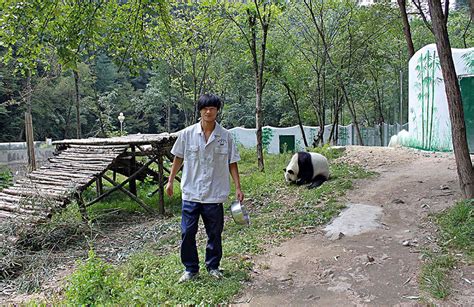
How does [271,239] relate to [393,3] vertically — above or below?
below

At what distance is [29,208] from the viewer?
6.45 m

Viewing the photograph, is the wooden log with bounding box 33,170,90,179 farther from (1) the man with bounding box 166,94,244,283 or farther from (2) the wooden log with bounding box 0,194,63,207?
(1) the man with bounding box 166,94,244,283

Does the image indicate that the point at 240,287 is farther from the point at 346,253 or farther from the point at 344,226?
Result: the point at 344,226

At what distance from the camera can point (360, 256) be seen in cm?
450

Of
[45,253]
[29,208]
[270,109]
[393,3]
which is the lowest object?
[45,253]

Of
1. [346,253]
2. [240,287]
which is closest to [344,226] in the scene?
[346,253]

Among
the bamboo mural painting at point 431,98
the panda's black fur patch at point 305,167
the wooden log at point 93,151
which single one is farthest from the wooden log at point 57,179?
the bamboo mural painting at point 431,98

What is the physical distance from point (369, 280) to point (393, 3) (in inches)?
538

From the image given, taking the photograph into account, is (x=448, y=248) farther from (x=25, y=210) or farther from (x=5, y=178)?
(x=5, y=178)

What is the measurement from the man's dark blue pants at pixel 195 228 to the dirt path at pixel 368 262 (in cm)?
55

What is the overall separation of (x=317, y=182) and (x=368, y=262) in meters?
3.93

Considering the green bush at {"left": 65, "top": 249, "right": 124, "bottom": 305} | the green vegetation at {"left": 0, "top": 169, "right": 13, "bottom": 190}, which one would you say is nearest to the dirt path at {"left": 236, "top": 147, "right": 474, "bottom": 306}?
the green bush at {"left": 65, "top": 249, "right": 124, "bottom": 305}

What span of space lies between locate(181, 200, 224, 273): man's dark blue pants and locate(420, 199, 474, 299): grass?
6.33 ft

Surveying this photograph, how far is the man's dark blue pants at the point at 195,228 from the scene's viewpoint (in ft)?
13.1
